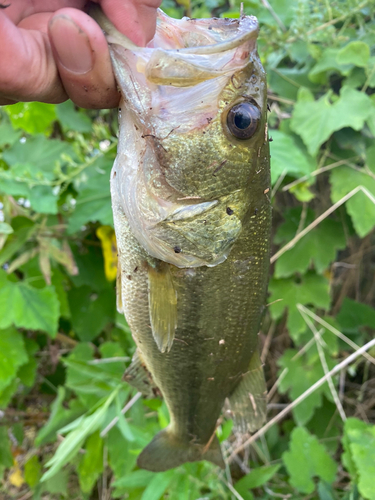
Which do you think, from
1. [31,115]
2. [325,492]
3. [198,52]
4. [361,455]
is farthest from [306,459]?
[31,115]

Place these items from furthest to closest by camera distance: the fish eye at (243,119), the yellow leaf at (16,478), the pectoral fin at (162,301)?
the yellow leaf at (16,478) < the pectoral fin at (162,301) < the fish eye at (243,119)

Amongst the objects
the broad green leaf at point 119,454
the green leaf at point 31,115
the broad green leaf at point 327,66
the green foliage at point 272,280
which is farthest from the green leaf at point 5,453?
the broad green leaf at point 327,66

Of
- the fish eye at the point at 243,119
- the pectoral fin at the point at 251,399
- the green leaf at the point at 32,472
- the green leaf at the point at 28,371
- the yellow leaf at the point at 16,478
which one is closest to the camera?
the fish eye at the point at 243,119

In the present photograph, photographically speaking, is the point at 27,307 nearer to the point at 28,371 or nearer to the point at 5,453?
the point at 28,371

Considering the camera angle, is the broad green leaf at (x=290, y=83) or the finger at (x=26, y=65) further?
the broad green leaf at (x=290, y=83)

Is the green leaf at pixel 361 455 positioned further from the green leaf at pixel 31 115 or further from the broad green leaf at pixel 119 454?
the green leaf at pixel 31 115

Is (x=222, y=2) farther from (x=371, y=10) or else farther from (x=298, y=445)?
(x=298, y=445)

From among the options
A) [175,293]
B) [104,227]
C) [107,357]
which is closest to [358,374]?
[107,357]
